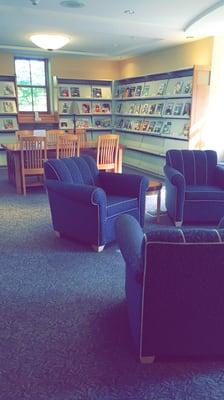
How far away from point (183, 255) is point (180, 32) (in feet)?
15.6

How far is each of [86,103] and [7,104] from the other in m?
1.87

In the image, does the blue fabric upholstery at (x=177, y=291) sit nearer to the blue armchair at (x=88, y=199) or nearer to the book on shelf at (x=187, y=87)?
the blue armchair at (x=88, y=199)

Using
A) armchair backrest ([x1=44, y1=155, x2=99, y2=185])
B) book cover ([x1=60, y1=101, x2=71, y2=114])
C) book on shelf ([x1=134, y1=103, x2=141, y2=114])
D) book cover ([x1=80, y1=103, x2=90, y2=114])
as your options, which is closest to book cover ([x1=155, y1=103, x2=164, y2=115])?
book on shelf ([x1=134, y1=103, x2=141, y2=114])

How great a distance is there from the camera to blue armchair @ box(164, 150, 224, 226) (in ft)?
12.4

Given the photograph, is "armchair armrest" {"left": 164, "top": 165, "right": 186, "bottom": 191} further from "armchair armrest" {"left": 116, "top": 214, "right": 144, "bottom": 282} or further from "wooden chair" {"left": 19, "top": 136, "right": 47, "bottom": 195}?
"wooden chair" {"left": 19, "top": 136, "right": 47, "bottom": 195}

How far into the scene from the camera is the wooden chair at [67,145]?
5367mm

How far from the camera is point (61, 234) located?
3.57 meters

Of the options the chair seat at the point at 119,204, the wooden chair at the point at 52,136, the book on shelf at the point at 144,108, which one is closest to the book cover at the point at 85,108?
the book on shelf at the point at 144,108

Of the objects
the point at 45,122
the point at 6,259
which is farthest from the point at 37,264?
the point at 45,122

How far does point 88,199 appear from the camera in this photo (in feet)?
10.1

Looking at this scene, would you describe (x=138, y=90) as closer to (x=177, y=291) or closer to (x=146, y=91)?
(x=146, y=91)

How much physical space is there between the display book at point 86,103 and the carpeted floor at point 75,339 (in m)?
5.42

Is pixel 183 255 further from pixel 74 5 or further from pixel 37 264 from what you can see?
pixel 74 5

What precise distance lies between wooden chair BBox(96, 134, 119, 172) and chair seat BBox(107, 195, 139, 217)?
2.12 meters
